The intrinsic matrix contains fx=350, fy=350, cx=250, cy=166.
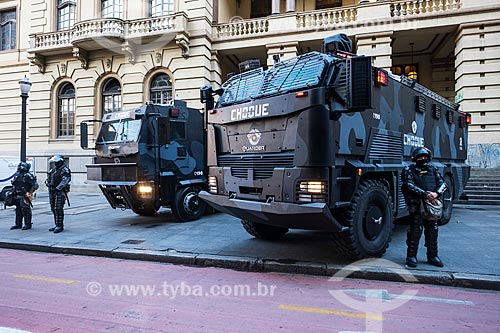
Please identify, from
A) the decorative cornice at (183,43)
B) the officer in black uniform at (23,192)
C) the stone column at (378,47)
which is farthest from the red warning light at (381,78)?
the decorative cornice at (183,43)

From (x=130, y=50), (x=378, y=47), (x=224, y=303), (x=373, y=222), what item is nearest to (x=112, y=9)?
(x=130, y=50)

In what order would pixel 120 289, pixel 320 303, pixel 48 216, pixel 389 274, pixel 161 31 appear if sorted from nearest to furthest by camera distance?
pixel 320 303 → pixel 120 289 → pixel 389 274 → pixel 48 216 → pixel 161 31

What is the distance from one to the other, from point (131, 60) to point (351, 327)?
18.6m

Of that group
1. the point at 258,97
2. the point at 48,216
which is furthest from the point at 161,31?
the point at 258,97

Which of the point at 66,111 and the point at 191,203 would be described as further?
the point at 66,111

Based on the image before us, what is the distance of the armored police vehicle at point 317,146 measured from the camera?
4.90 meters

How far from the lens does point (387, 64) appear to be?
16141 millimetres

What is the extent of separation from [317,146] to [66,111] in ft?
65.3

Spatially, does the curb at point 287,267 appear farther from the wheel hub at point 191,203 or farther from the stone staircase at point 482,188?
the stone staircase at point 482,188

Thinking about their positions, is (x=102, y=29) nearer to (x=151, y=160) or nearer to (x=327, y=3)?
(x=327, y=3)

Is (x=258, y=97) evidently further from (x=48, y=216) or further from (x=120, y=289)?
(x=48, y=216)

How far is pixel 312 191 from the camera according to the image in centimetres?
496

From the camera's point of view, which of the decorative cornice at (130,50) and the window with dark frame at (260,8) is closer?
the decorative cornice at (130,50)

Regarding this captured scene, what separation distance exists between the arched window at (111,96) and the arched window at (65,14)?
173 inches
